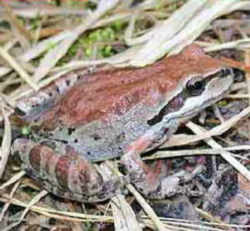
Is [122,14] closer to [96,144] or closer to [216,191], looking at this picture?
[96,144]

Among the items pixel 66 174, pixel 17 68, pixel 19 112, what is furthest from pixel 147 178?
pixel 17 68

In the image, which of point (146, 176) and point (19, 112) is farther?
point (19, 112)

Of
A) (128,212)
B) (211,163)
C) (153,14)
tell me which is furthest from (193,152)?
(153,14)

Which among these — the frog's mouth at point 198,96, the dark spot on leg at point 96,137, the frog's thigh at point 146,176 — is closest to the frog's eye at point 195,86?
the frog's mouth at point 198,96

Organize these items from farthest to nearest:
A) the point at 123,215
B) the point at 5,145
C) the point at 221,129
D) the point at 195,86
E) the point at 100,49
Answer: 1. the point at 100,49
2. the point at 5,145
3. the point at 221,129
4. the point at 195,86
5. the point at 123,215

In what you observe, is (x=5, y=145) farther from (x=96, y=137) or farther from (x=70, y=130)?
(x=96, y=137)

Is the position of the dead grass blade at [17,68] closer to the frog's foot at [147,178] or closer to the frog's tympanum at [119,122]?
the frog's tympanum at [119,122]

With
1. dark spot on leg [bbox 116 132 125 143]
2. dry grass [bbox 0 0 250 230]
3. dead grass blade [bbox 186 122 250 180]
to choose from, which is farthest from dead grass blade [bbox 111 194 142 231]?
dead grass blade [bbox 186 122 250 180]
